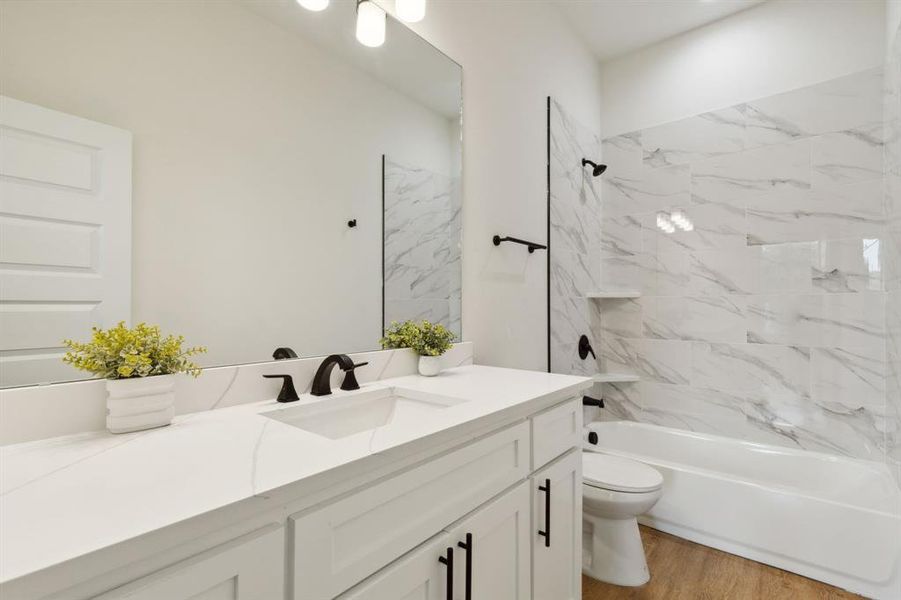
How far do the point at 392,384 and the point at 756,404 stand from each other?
2.17 meters

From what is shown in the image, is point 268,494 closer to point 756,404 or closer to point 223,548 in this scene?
point 223,548

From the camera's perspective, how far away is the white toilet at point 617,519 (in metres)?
1.78

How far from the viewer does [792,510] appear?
1863mm

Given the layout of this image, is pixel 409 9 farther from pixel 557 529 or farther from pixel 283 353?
pixel 557 529

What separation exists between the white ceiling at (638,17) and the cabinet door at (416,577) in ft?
9.00

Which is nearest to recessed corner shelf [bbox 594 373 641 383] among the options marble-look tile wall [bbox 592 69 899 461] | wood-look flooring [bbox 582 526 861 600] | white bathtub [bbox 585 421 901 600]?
marble-look tile wall [bbox 592 69 899 461]

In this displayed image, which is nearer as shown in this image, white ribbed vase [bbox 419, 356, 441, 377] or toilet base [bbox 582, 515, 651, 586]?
white ribbed vase [bbox 419, 356, 441, 377]

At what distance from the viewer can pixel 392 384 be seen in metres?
1.37

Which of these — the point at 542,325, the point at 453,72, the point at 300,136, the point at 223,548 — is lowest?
the point at 223,548

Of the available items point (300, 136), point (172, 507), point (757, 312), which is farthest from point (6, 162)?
point (757, 312)

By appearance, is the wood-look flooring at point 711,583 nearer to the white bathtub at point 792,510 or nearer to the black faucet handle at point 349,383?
the white bathtub at point 792,510

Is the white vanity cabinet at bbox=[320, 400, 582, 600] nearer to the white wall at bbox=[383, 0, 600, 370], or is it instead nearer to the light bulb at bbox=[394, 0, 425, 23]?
the white wall at bbox=[383, 0, 600, 370]

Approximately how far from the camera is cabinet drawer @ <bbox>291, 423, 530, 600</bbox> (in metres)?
0.65

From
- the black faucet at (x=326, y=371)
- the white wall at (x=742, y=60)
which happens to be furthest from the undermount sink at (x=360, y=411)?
the white wall at (x=742, y=60)
